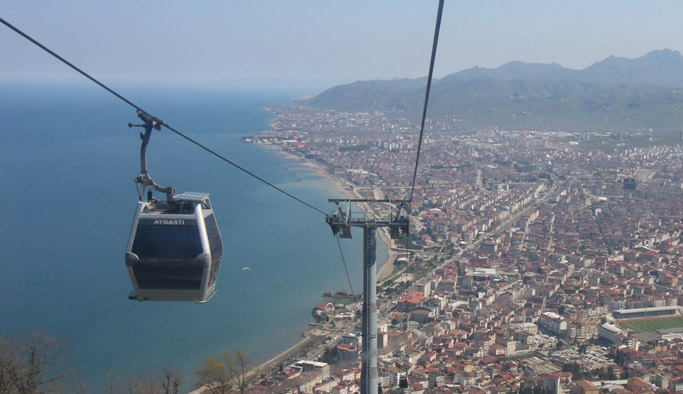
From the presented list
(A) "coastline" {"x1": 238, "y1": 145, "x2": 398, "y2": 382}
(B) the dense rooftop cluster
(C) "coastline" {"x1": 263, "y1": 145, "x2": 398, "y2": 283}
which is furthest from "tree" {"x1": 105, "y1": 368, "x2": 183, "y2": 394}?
(C) "coastline" {"x1": 263, "y1": 145, "x2": 398, "y2": 283}

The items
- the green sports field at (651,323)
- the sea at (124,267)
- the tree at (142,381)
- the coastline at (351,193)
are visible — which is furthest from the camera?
the coastline at (351,193)

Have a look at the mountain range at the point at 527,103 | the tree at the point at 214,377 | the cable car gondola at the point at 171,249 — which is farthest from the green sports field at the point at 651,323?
the mountain range at the point at 527,103

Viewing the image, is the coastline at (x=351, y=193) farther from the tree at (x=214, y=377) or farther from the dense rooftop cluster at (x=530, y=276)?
the tree at (x=214, y=377)

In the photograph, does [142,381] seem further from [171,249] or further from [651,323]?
[651,323]

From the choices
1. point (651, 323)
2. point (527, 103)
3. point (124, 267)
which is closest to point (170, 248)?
point (651, 323)

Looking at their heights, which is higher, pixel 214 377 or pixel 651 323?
pixel 214 377

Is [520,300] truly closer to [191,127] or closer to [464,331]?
[464,331]
